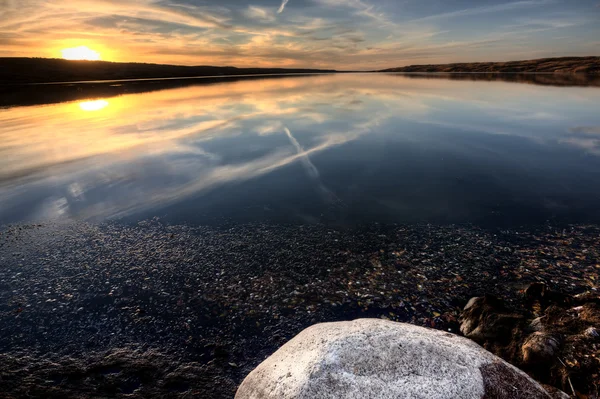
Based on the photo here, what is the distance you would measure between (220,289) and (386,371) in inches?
270

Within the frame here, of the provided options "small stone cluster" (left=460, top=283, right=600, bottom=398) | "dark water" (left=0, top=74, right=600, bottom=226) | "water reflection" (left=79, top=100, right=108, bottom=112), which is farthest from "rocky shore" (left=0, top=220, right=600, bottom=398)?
"water reflection" (left=79, top=100, right=108, bottom=112)

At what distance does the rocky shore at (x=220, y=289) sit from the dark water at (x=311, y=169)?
6.58 feet

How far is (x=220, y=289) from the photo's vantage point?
35.3 feet

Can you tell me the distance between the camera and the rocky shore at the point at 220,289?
7.91 metres

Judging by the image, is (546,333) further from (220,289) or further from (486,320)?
(220,289)

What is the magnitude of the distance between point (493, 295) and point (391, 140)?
76.6ft

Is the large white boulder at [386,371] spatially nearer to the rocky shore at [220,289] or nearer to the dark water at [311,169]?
the rocky shore at [220,289]

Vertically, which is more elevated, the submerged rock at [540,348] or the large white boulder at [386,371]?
the large white boulder at [386,371]

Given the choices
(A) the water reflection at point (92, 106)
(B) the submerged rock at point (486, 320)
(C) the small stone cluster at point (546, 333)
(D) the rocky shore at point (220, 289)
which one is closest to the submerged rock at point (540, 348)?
(C) the small stone cluster at point (546, 333)

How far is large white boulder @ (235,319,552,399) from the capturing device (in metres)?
5.03

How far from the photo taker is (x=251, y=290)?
1070 centimetres

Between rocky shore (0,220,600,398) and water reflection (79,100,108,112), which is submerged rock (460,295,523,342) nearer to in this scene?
rocky shore (0,220,600,398)

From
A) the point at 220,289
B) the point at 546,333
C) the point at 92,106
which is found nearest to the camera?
the point at 546,333

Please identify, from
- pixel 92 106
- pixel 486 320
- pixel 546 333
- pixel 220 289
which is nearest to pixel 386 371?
pixel 486 320
